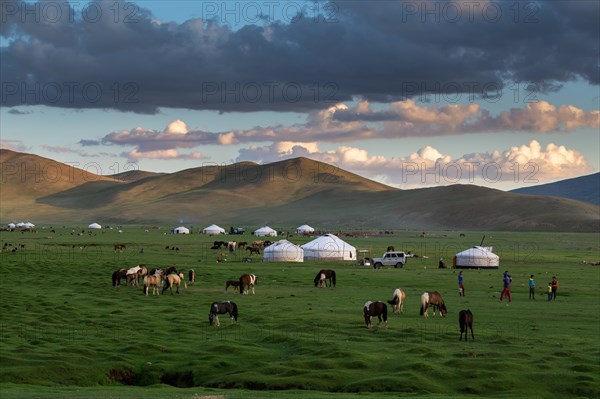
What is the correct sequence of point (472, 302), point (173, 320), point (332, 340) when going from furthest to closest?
point (472, 302), point (173, 320), point (332, 340)

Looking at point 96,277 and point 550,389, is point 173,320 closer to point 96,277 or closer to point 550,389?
point 550,389

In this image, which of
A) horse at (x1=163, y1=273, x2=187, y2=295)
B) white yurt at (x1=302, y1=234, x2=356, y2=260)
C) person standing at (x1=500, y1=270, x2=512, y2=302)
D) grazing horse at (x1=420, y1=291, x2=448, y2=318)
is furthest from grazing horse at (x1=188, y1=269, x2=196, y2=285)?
white yurt at (x1=302, y1=234, x2=356, y2=260)

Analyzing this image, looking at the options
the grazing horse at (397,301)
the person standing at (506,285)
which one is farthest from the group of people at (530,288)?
the grazing horse at (397,301)

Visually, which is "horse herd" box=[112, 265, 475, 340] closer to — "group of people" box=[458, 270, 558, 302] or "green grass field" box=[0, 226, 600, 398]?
"green grass field" box=[0, 226, 600, 398]

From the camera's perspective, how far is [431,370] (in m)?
31.0

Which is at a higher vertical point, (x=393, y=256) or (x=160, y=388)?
(x=393, y=256)

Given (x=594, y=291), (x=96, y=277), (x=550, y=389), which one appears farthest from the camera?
(x=96, y=277)

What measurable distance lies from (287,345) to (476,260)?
50.1m

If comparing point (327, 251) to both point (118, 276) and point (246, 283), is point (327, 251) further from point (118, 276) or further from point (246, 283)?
point (246, 283)

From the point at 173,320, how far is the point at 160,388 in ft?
47.8

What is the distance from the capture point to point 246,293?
5731 cm


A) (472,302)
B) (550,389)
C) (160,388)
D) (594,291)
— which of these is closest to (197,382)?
(160,388)

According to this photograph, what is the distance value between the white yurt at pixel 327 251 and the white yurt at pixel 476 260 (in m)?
12.4

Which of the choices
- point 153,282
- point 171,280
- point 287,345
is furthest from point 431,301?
point 153,282
